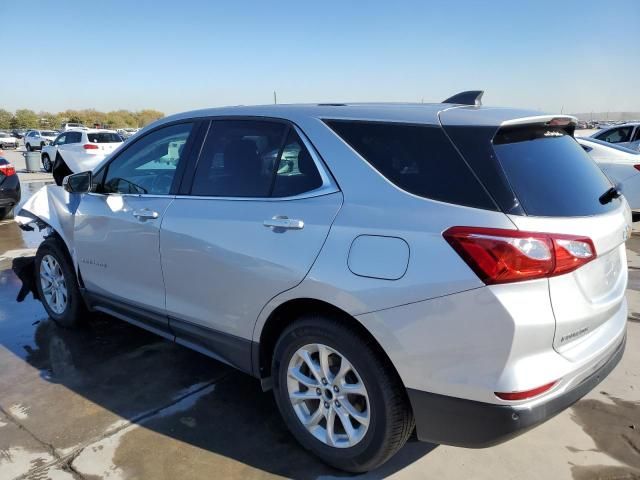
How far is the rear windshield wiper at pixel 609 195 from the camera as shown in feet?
8.08

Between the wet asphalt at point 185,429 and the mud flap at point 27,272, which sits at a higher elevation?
the mud flap at point 27,272

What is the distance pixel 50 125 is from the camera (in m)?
72.3

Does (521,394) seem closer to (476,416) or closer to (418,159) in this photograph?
(476,416)

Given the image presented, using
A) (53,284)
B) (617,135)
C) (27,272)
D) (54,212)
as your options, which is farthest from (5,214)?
(617,135)

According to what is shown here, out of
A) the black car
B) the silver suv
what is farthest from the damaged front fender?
the black car

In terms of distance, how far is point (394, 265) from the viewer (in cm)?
215

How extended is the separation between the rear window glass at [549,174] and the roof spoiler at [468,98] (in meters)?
0.46

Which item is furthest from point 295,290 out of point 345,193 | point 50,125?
point 50,125

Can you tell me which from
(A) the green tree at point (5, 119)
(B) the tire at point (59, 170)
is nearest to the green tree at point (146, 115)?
(A) the green tree at point (5, 119)

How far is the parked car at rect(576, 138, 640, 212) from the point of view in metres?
7.93

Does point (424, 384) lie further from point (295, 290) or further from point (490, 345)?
point (295, 290)

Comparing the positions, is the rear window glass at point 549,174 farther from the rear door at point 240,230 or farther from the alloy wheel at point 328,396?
the alloy wheel at point 328,396

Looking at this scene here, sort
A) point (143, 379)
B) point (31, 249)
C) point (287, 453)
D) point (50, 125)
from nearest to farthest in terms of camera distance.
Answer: point (287, 453) → point (143, 379) → point (31, 249) → point (50, 125)

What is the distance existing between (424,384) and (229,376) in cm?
185
